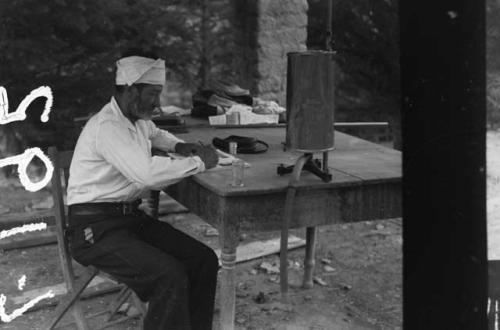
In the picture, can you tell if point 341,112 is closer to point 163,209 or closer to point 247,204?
point 163,209

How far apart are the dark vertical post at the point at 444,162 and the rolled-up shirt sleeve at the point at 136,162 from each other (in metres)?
1.54

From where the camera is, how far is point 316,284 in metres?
5.13

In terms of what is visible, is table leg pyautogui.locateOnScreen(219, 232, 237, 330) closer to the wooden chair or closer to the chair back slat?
the wooden chair

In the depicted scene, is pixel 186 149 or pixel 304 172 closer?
pixel 304 172

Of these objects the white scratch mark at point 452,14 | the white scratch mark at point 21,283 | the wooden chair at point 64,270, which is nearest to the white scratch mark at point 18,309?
the white scratch mark at point 21,283

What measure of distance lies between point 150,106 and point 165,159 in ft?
1.29

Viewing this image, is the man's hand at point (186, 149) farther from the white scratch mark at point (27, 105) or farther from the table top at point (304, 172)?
the white scratch mark at point (27, 105)

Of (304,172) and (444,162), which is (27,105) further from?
(444,162)

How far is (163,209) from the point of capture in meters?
6.68

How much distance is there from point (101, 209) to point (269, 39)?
4.30 meters

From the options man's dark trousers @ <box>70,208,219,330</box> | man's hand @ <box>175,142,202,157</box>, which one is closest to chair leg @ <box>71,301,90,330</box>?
man's dark trousers @ <box>70,208,219,330</box>

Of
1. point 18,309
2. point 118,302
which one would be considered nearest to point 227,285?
point 118,302

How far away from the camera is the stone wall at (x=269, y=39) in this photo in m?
7.50

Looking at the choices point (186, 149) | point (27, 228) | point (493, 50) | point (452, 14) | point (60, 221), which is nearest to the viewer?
point (452, 14)
